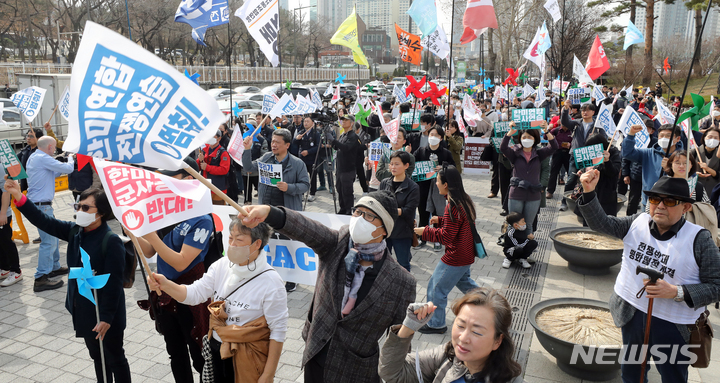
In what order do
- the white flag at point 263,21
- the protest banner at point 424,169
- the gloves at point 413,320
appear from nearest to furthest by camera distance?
the gloves at point 413,320 → the protest banner at point 424,169 → the white flag at point 263,21

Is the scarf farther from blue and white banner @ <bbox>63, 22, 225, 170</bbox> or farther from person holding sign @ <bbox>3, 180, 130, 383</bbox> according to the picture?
person holding sign @ <bbox>3, 180, 130, 383</bbox>

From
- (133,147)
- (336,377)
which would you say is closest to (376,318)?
(336,377)

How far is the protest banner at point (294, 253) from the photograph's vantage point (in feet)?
16.7

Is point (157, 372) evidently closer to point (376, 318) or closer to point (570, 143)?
point (376, 318)

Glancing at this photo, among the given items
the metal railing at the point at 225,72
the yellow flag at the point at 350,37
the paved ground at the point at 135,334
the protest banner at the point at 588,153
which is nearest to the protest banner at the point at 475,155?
the paved ground at the point at 135,334

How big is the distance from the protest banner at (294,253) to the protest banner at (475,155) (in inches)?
267

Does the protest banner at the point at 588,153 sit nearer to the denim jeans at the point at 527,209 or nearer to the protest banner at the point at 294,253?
the denim jeans at the point at 527,209

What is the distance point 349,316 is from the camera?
9.78 ft

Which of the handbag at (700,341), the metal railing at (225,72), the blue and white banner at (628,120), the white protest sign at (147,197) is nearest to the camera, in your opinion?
the white protest sign at (147,197)

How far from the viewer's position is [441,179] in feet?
Result: 16.8

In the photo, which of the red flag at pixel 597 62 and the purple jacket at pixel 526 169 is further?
the red flag at pixel 597 62

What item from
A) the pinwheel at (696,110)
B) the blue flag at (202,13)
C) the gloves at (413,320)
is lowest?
the gloves at (413,320)

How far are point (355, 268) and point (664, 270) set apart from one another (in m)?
2.06

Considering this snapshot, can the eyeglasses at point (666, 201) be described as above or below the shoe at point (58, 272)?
above
